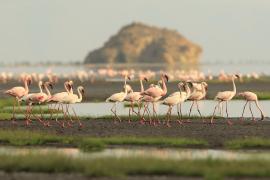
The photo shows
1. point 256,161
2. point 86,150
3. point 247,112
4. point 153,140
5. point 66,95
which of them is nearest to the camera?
point 256,161

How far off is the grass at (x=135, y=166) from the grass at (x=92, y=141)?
334cm

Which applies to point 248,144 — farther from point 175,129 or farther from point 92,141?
point 175,129

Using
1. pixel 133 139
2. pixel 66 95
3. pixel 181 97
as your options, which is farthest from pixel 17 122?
pixel 133 139

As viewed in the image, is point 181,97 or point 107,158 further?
point 181,97

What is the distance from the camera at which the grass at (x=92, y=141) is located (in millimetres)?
20647

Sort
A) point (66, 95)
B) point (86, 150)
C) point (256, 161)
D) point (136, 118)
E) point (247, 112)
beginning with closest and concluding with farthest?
point (256, 161) < point (86, 150) < point (66, 95) < point (136, 118) < point (247, 112)

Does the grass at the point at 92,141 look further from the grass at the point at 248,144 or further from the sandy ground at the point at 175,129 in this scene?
the sandy ground at the point at 175,129

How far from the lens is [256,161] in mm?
16812

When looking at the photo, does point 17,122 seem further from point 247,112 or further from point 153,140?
point 247,112

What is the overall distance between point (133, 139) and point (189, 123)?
6.71 m

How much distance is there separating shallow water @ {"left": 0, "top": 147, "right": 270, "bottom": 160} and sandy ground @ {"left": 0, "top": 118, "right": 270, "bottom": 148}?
1583 millimetres

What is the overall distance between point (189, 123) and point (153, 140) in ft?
21.8

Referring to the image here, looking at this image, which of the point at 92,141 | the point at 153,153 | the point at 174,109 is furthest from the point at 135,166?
the point at 174,109

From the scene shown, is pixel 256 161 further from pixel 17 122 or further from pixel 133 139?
pixel 17 122
